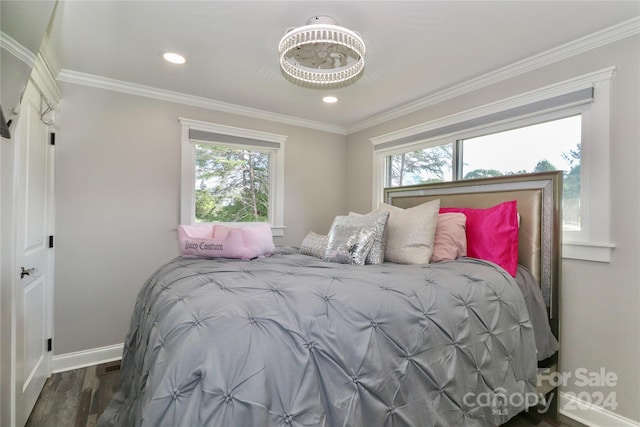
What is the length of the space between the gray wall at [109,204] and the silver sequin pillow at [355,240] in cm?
173

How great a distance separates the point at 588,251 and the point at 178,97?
3521 mm

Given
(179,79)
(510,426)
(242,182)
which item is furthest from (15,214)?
(510,426)

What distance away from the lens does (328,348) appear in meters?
1.07

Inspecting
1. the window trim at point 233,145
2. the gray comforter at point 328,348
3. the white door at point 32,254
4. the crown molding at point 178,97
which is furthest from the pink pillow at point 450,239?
the white door at point 32,254

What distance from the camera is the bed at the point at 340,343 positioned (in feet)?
2.96

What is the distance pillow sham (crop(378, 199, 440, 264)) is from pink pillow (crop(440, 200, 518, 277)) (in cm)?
29

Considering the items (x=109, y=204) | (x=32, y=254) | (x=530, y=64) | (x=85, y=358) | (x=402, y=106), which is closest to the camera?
(x=32, y=254)

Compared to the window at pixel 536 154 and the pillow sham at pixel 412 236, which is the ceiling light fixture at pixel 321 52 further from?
the window at pixel 536 154

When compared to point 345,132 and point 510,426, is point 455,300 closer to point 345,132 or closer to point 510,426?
point 510,426

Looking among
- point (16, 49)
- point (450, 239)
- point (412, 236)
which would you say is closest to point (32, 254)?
point (16, 49)

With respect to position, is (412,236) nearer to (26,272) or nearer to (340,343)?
(340,343)

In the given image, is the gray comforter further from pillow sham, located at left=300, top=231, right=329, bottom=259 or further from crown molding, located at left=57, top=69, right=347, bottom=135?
crown molding, located at left=57, top=69, right=347, bottom=135

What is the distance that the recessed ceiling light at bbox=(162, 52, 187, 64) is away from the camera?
2.20 metres

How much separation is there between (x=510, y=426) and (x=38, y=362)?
10.4 ft
